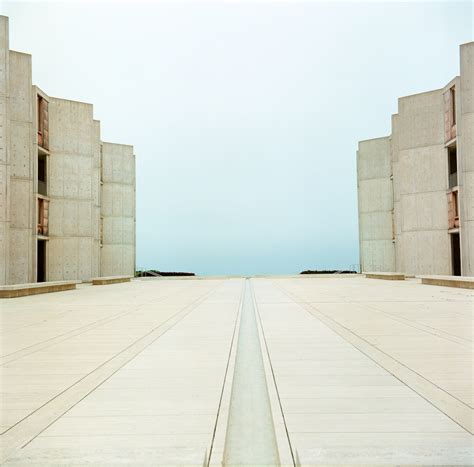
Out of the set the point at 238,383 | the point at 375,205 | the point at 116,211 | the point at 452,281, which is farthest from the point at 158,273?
the point at 238,383

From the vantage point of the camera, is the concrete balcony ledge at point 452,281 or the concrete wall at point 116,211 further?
the concrete wall at point 116,211

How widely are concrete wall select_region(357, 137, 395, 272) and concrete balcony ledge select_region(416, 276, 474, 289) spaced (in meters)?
18.0

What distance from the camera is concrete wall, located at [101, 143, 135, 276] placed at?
43.0 meters

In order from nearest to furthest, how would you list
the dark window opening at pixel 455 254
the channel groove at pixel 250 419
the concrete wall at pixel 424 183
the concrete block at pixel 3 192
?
the channel groove at pixel 250 419 → the concrete block at pixel 3 192 → the dark window opening at pixel 455 254 → the concrete wall at pixel 424 183

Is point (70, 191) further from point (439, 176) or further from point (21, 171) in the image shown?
point (439, 176)

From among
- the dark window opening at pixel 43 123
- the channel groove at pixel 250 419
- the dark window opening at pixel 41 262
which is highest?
the dark window opening at pixel 43 123

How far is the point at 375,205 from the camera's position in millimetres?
43344

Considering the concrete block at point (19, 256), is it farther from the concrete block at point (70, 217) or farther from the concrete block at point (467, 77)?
the concrete block at point (467, 77)

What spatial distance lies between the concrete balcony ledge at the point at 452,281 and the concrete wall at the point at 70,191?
21.0 metres

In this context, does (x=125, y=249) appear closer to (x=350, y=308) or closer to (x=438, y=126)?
(x=438, y=126)

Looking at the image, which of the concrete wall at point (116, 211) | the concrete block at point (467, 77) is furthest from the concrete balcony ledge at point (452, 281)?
the concrete wall at point (116, 211)

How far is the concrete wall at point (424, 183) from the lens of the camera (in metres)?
32.6

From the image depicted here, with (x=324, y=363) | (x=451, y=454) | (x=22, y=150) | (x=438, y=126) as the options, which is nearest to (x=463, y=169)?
(x=438, y=126)

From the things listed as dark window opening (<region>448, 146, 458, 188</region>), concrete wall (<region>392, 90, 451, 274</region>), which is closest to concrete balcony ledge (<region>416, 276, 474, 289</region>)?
concrete wall (<region>392, 90, 451, 274</region>)
